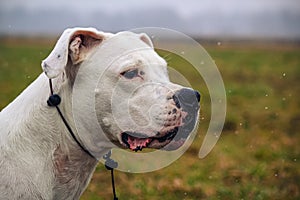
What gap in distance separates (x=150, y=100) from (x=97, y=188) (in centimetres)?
333

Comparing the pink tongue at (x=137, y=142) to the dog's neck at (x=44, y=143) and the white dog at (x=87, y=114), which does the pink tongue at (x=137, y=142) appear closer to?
the white dog at (x=87, y=114)

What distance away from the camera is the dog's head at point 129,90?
3535 millimetres

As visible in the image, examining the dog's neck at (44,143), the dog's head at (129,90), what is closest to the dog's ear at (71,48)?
the dog's head at (129,90)

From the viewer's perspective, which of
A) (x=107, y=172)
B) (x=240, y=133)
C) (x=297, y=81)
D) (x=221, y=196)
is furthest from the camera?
(x=297, y=81)

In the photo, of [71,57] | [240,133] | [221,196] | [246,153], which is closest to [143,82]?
[71,57]

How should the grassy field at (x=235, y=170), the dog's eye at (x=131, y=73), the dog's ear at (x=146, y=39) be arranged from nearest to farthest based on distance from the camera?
the dog's eye at (x=131, y=73), the dog's ear at (x=146, y=39), the grassy field at (x=235, y=170)

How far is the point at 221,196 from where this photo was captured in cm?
638

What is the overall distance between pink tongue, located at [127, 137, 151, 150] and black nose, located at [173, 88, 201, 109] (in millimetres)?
345

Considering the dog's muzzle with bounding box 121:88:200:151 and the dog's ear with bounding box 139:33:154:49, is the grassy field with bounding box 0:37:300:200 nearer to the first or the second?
the dog's ear with bounding box 139:33:154:49

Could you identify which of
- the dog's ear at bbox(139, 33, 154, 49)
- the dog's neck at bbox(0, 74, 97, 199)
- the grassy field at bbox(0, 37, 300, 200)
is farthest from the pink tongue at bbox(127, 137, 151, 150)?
the dog's ear at bbox(139, 33, 154, 49)

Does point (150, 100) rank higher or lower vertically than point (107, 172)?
higher

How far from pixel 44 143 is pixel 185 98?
36.4 inches

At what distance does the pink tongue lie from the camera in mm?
3707

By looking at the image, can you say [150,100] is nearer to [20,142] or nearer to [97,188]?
[20,142]
